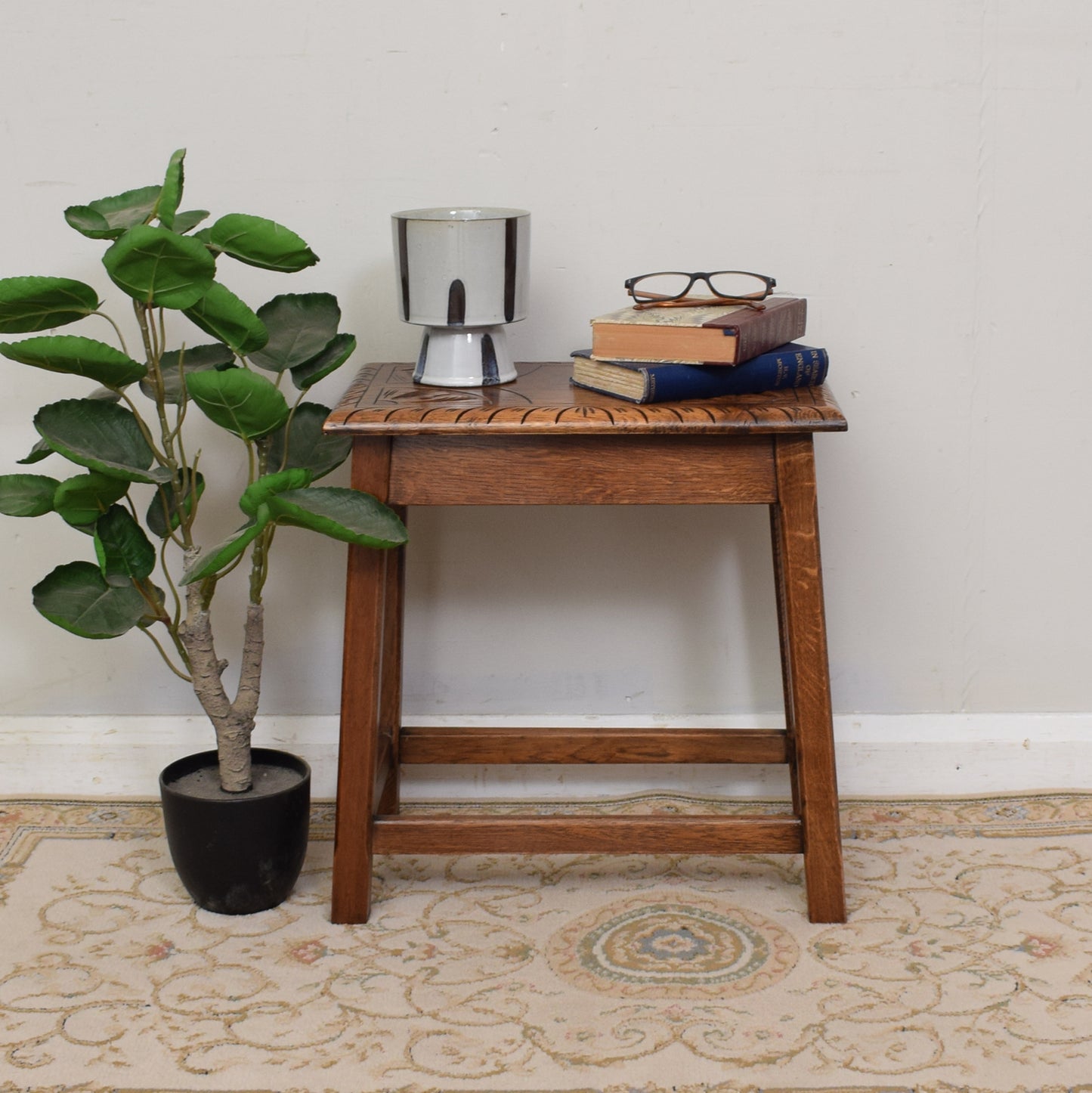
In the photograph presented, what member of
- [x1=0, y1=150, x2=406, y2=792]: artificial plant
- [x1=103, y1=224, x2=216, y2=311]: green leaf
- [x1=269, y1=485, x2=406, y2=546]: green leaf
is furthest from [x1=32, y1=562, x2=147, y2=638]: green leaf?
[x1=103, y1=224, x2=216, y2=311]: green leaf

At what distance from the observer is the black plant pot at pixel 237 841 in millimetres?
1435

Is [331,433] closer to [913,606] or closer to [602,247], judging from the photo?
[602,247]

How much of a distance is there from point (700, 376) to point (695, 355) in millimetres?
24

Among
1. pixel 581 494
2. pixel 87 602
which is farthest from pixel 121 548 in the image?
pixel 581 494

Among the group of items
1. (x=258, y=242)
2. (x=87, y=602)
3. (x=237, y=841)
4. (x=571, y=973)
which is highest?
(x=258, y=242)

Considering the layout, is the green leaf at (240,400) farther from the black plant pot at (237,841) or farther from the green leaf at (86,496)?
the black plant pot at (237,841)

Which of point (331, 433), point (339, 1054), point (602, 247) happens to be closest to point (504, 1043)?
point (339, 1054)

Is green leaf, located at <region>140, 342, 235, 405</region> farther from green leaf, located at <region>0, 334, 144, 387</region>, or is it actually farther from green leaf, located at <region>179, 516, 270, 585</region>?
green leaf, located at <region>179, 516, 270, 585</region>

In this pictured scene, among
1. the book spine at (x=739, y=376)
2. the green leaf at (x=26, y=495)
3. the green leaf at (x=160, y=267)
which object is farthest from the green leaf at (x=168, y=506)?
the book spine at (x=739, y=376)

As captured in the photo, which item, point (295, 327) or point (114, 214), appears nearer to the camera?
point (114, 214)

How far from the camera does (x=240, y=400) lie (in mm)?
1280

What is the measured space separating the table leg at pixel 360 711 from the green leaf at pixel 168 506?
212mm

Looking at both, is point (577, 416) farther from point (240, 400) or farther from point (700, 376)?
point (240, 400)

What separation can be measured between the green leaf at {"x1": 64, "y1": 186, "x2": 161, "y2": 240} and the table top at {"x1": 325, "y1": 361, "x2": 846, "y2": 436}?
286 millimetres
